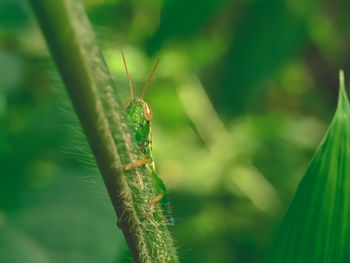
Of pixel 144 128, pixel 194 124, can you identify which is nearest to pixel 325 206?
pixel 144 128

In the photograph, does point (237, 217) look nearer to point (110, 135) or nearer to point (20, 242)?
point (20, 242)

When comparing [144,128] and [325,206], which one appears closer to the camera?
[325,206]

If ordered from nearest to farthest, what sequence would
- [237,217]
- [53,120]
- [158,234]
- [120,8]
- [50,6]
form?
[50,6], [158,234], [53,120], [237,217], [120,8]

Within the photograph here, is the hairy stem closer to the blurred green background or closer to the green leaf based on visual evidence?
the green leaf

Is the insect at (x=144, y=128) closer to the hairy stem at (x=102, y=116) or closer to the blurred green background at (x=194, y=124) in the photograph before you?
the hairy stem at (x=102, y=116)

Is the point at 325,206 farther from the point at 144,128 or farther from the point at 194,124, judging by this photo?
the point at 194,124

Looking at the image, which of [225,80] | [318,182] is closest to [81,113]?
[318,182]

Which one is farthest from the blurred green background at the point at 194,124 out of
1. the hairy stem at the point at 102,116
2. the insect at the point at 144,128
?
the hairy stem at the point at 102,116
